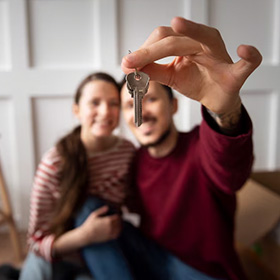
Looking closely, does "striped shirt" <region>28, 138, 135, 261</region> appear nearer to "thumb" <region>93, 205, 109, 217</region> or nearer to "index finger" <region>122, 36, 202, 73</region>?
"thumb" <region>93, 205, 109, 217</region>

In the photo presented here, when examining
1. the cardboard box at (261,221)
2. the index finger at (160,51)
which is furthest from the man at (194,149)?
the cardboard box at (261,221)

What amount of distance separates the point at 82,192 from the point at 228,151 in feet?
1.39

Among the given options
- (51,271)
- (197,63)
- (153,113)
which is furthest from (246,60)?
(51,271)

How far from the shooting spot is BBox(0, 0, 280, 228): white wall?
366mm

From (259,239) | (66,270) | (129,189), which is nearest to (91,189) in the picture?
(129,189)

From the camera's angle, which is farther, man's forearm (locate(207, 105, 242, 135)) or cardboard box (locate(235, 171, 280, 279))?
cardboard box (locate(235, 171, 280, 279))

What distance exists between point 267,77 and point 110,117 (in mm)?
332

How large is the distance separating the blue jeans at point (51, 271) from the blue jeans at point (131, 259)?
95 millimetres

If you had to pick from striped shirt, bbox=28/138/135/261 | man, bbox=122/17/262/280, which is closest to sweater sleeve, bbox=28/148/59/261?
striped shirt, bbox=28/138/135/261

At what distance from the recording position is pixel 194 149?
2.22 feet

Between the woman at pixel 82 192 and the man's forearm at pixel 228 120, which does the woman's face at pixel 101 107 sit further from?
the man's forearm at pixel 228 120

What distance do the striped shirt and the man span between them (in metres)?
0.05

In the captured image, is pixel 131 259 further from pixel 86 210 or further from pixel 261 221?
pixel 261 221

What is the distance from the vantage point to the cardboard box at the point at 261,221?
0.90 m
